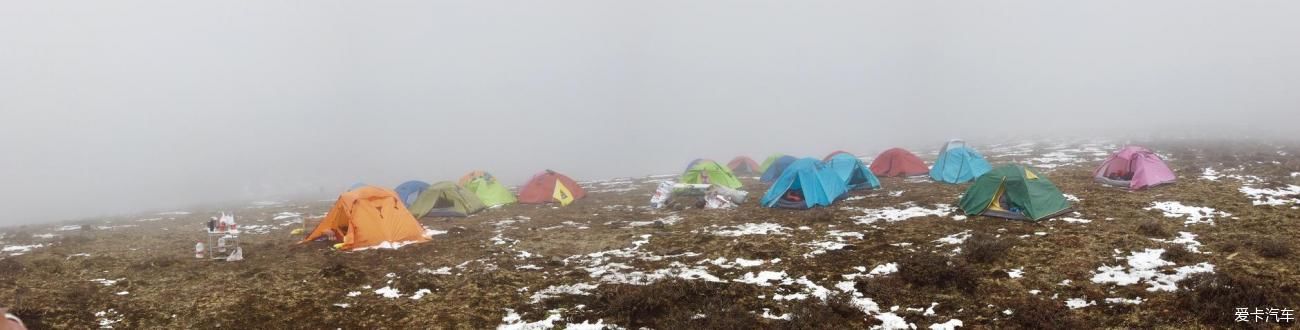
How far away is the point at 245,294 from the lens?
1164cm

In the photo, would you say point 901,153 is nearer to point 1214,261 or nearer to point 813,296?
point 1214,261

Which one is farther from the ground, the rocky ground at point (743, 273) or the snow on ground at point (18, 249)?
the snow on ground at point (18, 249)

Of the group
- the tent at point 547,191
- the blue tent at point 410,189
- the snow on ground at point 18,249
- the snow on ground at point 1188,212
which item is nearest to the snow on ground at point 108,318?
the snow on ground at point 18,249

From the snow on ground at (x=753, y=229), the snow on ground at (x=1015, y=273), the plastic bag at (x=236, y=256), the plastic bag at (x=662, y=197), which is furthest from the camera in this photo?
the plastic bag at (x=662, y=197)

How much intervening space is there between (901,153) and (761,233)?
15.7m

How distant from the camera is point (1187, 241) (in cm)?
1221

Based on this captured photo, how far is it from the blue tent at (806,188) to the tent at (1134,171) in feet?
30.6

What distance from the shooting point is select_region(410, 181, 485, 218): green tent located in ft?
74.3

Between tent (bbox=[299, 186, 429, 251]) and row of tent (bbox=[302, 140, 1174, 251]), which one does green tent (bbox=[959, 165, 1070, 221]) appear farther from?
tent (bbox=[299, 186, 429, 251])

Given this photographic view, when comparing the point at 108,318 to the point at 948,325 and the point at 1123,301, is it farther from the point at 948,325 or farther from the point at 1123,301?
the point at 1123,301

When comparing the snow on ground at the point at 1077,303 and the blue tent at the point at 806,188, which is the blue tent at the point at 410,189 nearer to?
the blue tent at the point at 806,188

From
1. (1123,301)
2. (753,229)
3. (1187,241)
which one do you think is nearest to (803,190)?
(753,229)

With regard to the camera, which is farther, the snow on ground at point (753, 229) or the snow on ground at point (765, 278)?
the snow on ground at point (753, 229)

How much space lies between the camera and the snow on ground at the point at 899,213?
17.1 meters
